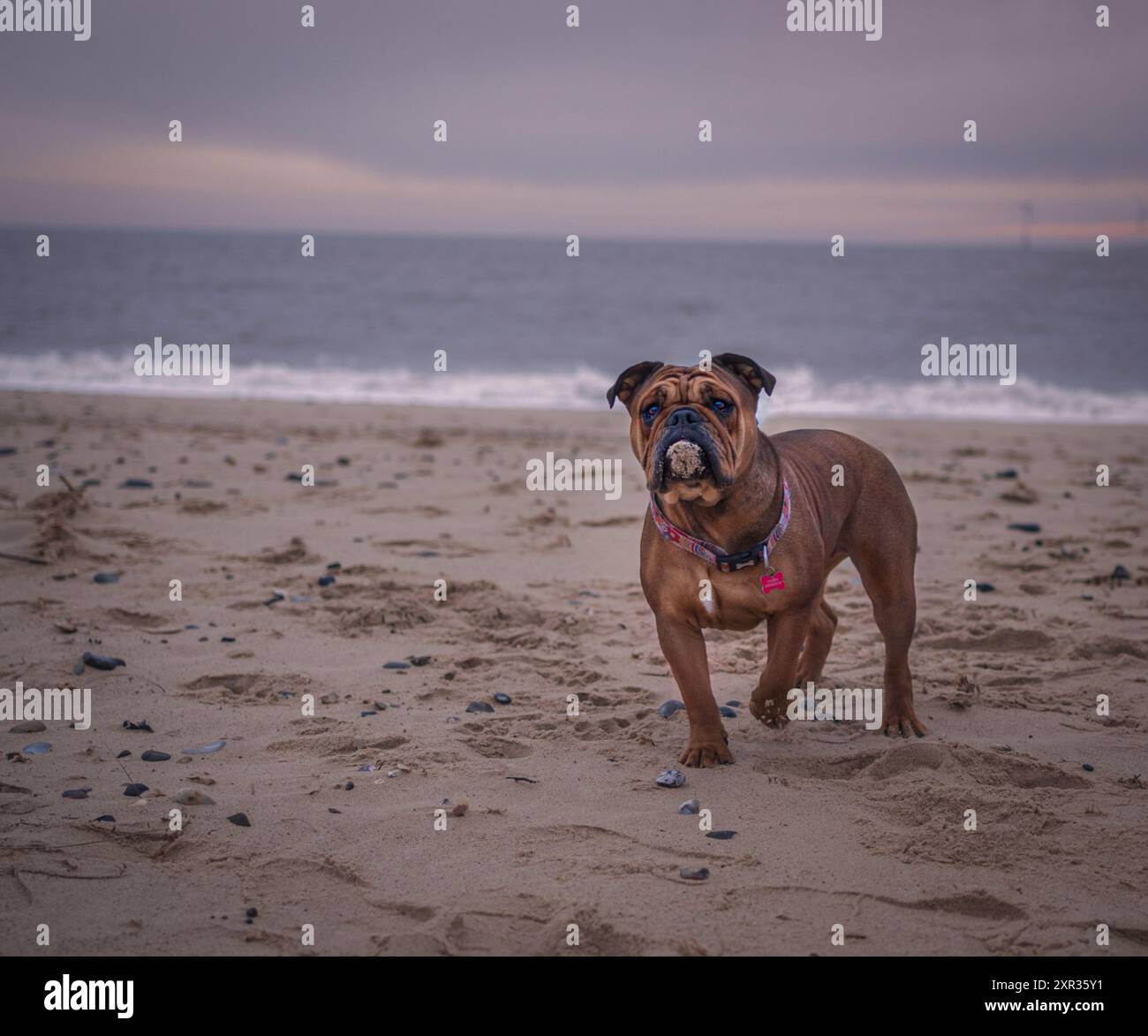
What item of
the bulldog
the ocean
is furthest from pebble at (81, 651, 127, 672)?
the ocean

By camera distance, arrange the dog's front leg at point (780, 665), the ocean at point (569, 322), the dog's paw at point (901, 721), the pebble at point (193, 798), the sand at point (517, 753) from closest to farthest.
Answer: the sand at point (517, 753), the pebble at point (193, 798), the dog's front leg at point (780, 665), the dog's paw at point (901, 721), the ocean at point (569, 322)

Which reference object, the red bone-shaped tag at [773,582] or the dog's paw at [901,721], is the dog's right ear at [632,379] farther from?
the dog's paw at [901,721]

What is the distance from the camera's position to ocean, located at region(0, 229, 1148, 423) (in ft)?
70.4

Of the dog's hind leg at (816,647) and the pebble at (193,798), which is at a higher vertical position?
the dog's hind leg at (816,647)

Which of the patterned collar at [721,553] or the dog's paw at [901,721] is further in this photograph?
the dog's paw at [901,721]

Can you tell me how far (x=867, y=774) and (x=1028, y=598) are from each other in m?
3.19

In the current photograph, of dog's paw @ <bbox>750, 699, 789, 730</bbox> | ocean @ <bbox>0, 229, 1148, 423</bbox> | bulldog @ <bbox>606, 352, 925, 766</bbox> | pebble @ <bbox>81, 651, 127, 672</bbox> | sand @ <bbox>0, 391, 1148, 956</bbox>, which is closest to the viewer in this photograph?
sand @ <bbox>0, 391, 1148, 956</bbox>

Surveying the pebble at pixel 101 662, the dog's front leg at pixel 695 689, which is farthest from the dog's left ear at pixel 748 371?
the pebble at pixel 101 662

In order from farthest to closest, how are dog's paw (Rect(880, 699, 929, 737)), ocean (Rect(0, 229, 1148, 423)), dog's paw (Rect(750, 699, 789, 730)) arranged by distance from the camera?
ocean (Rect(0, 229, 1148, 423))
dog's paw (Rect(880, 699, 929, 737))
dog's paw (Rect(750, 699, 789, 730))

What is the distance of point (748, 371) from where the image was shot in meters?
4.71

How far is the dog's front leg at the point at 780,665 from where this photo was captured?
4461 millimetres

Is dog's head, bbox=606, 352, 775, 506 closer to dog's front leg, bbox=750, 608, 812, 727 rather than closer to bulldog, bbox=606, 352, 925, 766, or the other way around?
bulldog, bbox=606, 352, 925, 766
